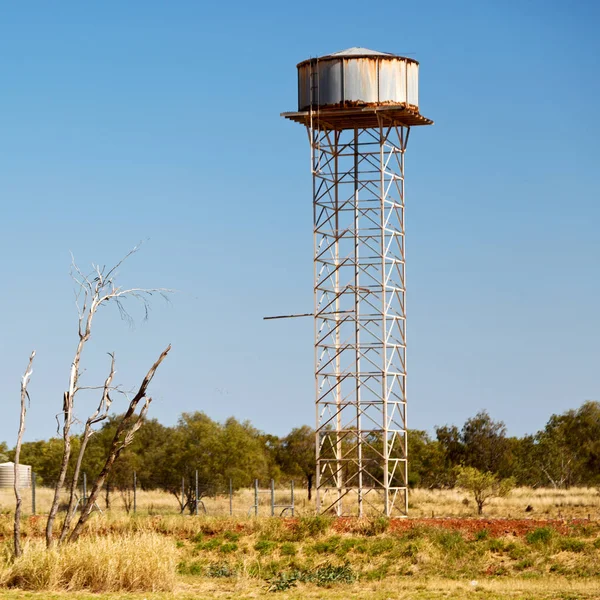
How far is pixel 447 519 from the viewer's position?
40.2 meters

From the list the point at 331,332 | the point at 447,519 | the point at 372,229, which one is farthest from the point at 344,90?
the point at 447,519

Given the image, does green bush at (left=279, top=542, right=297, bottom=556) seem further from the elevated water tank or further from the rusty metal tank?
the elevated water tank

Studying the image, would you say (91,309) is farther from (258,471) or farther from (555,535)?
(258,471)

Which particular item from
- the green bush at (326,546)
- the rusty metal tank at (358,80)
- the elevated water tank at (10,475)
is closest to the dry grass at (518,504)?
the green bush at (326,546)

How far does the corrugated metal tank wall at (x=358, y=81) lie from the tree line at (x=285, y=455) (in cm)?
1940

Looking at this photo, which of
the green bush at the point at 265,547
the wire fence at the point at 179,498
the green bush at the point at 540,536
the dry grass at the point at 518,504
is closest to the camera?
the green bush at the point at 540,536

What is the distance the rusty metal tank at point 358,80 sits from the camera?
146 feet

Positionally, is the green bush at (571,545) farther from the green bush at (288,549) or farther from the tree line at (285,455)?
the tree line at (285,455)

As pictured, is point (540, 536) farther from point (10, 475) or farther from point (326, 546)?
point (10, 475)

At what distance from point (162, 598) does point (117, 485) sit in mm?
43438

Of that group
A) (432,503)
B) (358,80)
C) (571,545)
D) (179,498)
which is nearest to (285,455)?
(179,498)

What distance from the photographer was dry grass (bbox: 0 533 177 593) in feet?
84.3

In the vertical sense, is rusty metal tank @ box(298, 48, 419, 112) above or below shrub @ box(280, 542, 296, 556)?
above

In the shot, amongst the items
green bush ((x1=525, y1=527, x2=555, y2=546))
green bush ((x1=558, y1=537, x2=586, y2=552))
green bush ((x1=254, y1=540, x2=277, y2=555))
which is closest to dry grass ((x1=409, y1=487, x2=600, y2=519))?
green bush ((x1=525, y1=527, x2=555, y2=546))
